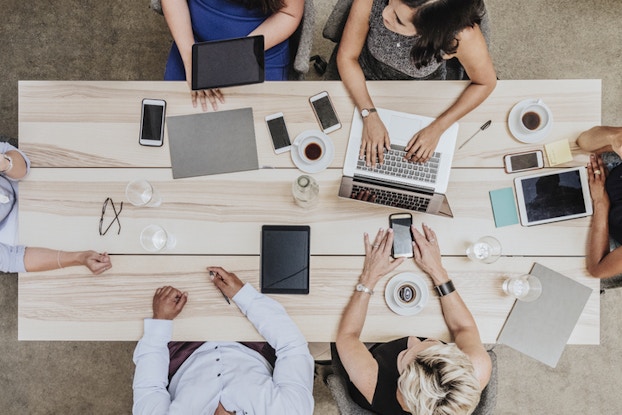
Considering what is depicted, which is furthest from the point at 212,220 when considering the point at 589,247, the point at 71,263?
the point at 589,247

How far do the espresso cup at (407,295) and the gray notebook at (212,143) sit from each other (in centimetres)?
63

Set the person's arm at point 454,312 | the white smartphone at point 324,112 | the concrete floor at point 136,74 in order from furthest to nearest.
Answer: the concrete floor at point 136,74 → the white smartphone at point 324,112 → the person's arm at point 454,312

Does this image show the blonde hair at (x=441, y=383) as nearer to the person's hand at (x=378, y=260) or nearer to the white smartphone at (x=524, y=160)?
the person's hand at (x=378, y=260)

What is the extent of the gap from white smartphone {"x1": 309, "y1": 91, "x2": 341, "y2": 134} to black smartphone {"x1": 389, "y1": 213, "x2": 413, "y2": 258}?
1.20 feet

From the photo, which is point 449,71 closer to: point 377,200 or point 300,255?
point 377,200

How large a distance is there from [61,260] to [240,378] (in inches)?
28.3

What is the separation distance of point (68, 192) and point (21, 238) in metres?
0.22

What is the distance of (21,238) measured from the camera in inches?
62.7

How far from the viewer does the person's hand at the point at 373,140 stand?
5.15ft

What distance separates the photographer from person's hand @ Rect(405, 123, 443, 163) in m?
1.57

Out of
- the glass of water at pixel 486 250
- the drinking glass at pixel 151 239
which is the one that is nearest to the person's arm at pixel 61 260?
the drinking glass at pixel 151 239

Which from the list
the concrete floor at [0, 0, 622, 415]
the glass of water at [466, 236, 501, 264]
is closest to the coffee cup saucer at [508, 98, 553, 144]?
the glass of water at [466, 236, 501, 264]

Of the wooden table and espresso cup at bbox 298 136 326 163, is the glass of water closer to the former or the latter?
the wooden table

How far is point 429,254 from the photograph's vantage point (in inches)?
61.4
